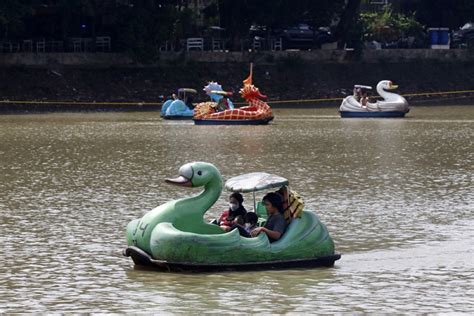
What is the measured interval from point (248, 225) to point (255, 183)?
62 cm

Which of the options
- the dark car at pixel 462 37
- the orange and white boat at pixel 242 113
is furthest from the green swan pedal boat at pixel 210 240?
the dark car at pixel 462 37

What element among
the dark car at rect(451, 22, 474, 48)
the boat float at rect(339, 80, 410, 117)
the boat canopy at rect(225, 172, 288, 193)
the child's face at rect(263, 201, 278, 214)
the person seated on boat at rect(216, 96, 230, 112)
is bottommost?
the boat float at rect(339, 80, 410, 117)

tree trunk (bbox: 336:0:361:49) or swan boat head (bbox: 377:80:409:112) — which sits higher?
tree trunk (bbox: 336:0:361:49)

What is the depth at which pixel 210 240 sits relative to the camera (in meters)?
16.9

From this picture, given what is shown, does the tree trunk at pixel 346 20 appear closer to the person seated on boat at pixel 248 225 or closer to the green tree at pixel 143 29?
the green tree at pixel 143 29

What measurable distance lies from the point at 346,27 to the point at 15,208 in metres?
48.3

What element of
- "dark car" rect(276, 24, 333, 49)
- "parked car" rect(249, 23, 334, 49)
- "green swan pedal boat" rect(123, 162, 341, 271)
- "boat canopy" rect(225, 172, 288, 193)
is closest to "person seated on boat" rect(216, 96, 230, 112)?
"parked car" rect(249, 23, 334, 49)

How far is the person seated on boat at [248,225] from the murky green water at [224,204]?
0.67 m

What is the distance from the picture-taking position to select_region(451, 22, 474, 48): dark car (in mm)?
77188

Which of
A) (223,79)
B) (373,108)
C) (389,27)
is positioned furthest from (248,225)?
(389,27)

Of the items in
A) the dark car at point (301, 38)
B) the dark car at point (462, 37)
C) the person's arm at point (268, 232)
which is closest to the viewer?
the person's arm at point (268, 232)

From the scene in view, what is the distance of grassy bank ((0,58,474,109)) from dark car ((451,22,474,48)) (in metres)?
5.21

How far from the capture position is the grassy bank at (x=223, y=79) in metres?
60.0

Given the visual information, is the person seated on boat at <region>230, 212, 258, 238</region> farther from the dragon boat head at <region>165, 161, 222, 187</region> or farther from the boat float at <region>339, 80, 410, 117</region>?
the boat float at <region>339, 80, 410, 117</region>
